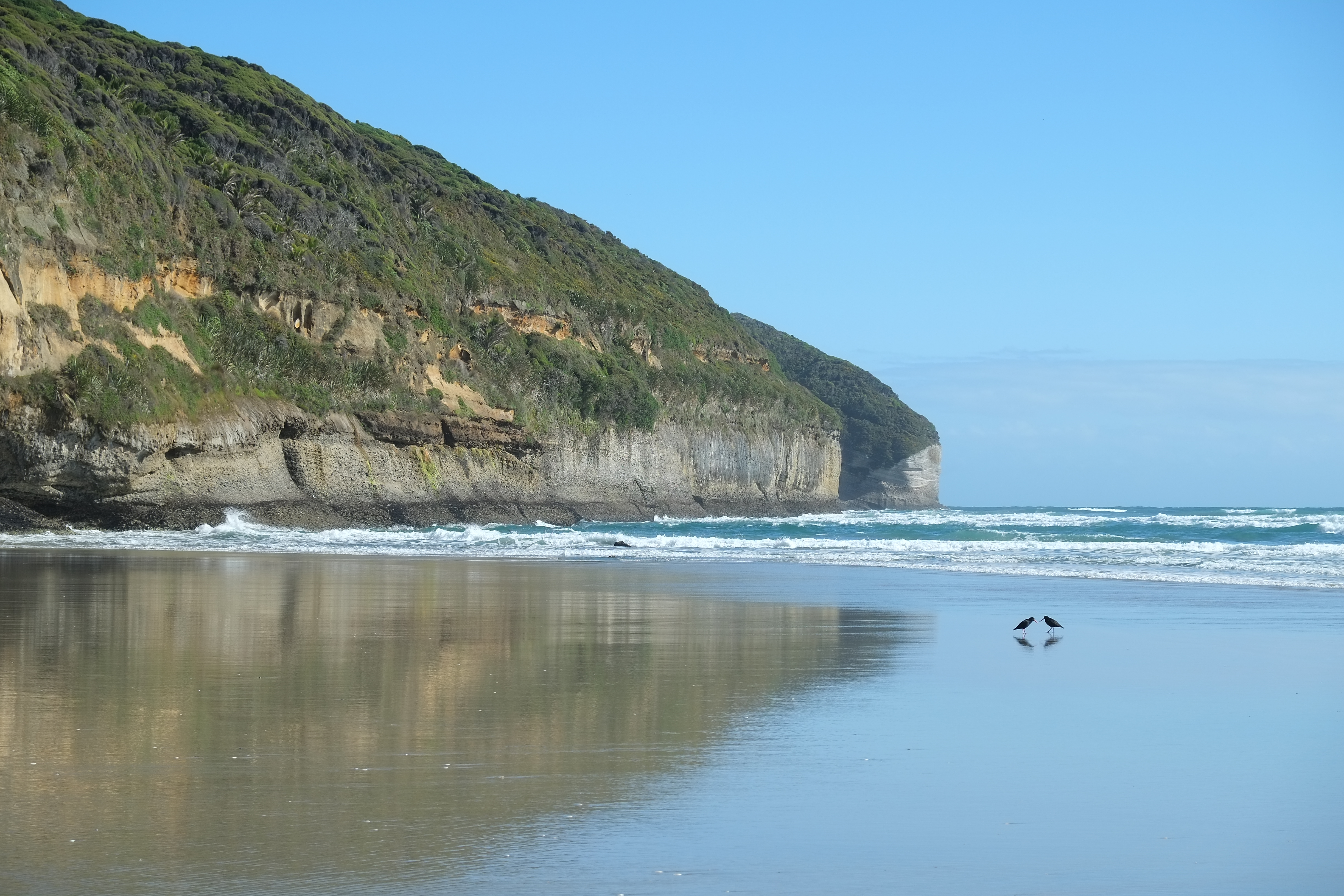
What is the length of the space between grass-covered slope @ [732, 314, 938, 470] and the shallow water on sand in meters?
97.7

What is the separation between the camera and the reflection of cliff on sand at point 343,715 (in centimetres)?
432

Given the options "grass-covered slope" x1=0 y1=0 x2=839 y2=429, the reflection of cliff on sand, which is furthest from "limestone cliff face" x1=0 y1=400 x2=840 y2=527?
the reflection of cliff on sand

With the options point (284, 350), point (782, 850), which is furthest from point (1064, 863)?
point (284, 350)

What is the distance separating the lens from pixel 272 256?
150 feet

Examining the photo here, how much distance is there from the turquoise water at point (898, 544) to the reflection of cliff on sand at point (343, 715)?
11.1m

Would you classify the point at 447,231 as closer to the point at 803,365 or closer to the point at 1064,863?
the point at 1064,863

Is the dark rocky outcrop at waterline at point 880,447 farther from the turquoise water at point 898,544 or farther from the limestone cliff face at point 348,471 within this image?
the turquoise water at point 898,544

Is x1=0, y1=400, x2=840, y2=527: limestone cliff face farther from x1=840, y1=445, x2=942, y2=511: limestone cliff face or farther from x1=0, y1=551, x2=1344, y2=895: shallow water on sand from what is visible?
x1=840, y1=445, x2=942, y2=511: limestone cliff face

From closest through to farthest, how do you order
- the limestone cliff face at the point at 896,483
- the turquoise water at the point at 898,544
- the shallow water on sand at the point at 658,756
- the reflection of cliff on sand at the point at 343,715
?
the shallow water on sand at the point at 658,756 → the reflection of cliff on sand at the point at 343,715 → the turquoise water at the point at 898,544 → the limestone cliff face at the point at 896,483

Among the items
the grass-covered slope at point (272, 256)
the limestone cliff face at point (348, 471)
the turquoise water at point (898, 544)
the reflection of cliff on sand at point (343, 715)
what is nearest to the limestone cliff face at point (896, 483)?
the grass-covered slope at point (272, 256)

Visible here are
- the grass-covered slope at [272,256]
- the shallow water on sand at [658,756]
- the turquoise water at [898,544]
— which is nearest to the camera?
the shallow water on sand at [658,756]

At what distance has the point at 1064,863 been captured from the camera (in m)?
4.29

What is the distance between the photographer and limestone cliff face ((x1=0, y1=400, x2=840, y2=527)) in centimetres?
3391

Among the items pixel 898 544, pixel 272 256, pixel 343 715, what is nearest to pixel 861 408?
pixel 272 256
